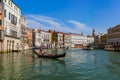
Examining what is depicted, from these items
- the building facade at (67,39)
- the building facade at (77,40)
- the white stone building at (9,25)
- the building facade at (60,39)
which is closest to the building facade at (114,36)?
the building facade at (60,39)

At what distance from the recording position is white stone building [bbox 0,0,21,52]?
31.6 meters

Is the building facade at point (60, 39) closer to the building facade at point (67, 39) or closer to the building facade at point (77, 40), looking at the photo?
the building facade at point (67, 39)

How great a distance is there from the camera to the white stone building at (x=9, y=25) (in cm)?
3160

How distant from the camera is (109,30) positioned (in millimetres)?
75188

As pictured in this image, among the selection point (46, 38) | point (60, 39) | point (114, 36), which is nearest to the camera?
point (114, 36)

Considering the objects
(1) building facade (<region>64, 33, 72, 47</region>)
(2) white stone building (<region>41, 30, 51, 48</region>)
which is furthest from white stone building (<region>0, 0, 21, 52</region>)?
(1) building facade (<region>64, 33, 72, 47</region>)

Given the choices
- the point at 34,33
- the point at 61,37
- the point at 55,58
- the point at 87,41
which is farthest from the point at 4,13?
the point at 87,41

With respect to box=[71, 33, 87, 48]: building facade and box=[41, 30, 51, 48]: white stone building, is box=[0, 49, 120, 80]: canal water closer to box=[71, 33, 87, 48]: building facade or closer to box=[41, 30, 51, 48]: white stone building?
box=[41, 30, 51, 48]: white stone building

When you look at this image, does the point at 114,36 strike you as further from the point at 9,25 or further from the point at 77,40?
the point at 9,25

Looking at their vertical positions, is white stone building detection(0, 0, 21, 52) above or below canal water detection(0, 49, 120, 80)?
above

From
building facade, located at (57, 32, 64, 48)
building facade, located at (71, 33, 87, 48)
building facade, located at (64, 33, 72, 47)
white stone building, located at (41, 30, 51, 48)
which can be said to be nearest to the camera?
white stone building, located at (41, 30, 51, 48)

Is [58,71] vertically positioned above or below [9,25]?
below

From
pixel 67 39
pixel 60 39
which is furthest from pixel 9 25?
pixel 67 39

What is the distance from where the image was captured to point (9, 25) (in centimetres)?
3528
